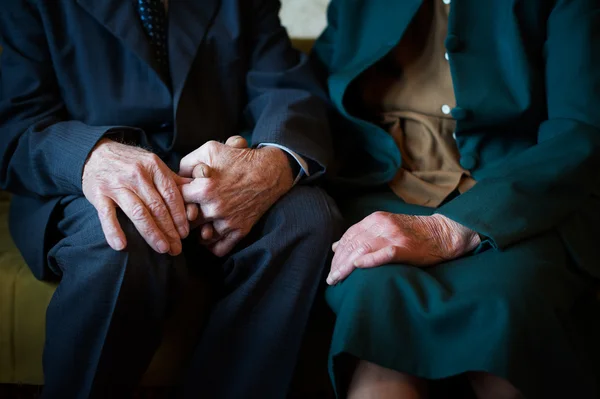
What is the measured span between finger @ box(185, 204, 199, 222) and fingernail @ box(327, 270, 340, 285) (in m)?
0.25

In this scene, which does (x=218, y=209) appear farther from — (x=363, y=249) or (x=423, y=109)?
(x=423, y=109)

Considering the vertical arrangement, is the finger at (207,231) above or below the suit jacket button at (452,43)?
below

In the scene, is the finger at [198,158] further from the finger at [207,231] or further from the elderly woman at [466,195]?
the elderly woman at [466,195]

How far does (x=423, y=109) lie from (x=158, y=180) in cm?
57

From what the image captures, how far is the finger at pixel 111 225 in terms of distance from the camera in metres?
0.87

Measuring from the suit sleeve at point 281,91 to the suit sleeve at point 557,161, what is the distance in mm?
334

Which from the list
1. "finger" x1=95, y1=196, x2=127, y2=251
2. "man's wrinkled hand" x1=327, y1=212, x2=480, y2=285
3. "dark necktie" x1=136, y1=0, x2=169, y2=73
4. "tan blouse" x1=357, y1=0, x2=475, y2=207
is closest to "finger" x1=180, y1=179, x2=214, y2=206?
"finger" x1=95, y1=196, x2=127, y2=251

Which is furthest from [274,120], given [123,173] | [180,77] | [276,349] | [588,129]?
[588,129]

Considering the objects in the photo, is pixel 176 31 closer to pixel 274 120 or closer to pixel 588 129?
pixel 274 120

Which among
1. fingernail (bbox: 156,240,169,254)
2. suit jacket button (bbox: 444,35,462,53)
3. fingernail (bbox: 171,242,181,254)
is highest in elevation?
suit jacket button (bbox: 444,35,462,53)

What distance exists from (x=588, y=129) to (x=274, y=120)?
0.57 metres

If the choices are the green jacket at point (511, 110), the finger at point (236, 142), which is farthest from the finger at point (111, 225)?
the green jacket at point (511, 110)

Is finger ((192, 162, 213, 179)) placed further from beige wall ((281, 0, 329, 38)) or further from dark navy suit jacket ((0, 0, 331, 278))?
beige wall ((281, 0, 329, 38))

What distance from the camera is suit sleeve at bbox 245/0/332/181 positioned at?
1127 millimetres
